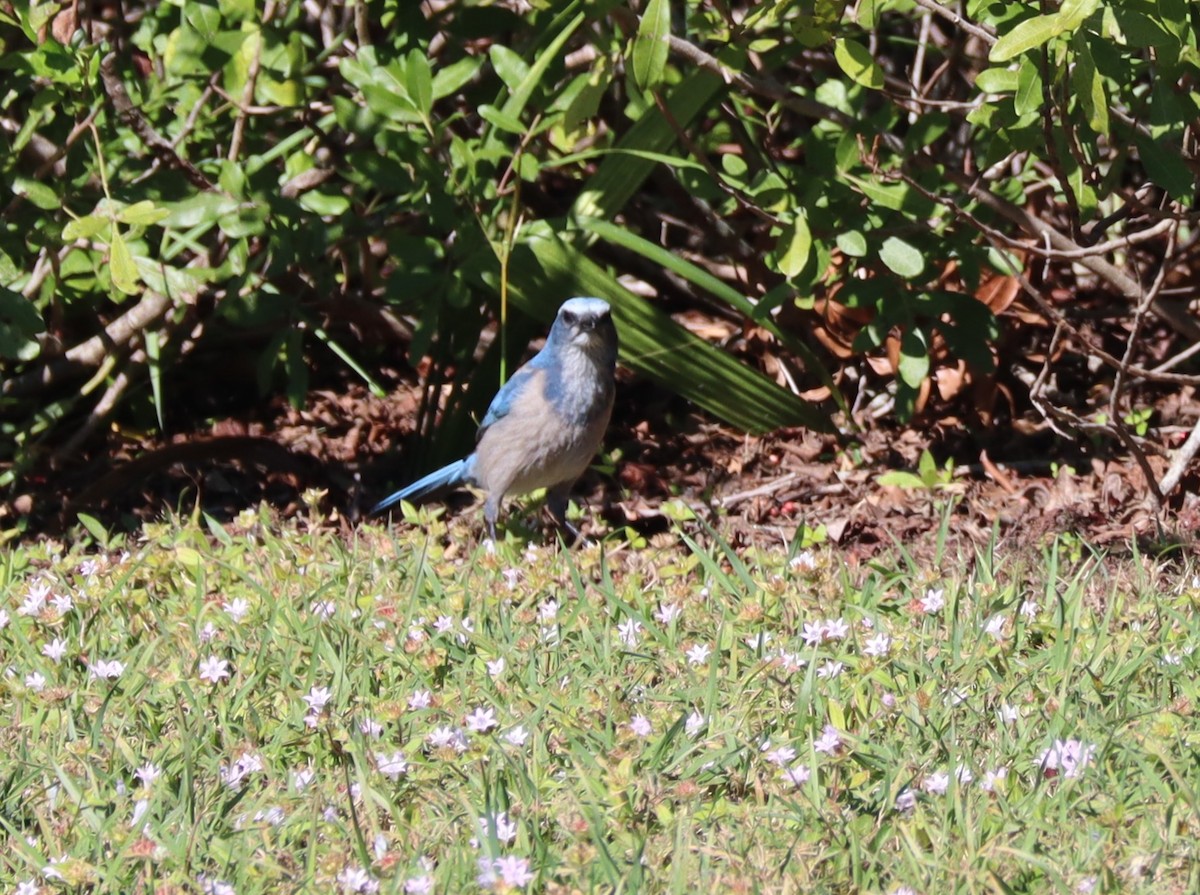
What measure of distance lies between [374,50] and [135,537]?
1.84 meters

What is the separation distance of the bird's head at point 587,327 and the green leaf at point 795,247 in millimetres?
681

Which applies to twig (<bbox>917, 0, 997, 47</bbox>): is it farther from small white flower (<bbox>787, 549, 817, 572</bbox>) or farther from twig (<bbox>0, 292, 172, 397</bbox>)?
twig (<bbox>0, 292, 172, 397</bbox>)

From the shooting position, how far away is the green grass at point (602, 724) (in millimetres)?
2895

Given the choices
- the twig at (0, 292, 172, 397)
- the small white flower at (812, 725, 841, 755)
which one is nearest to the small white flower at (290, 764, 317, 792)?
the small white flower at (812, 725, 841, 755)

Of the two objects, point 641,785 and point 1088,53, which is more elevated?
point 1088,53

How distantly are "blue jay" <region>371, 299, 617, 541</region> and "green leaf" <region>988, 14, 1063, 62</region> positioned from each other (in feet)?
7.24

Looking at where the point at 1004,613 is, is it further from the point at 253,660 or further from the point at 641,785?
the point at 253,660

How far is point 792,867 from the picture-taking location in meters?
2.86

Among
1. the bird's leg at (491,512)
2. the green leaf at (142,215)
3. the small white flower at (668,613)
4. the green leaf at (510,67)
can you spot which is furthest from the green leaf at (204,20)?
the small white flower at (668,613)

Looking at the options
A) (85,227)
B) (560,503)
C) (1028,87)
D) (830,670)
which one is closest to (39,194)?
(85,227)

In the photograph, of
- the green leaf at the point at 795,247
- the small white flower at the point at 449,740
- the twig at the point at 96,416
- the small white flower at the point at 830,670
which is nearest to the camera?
the small white flower at the point at 449,740

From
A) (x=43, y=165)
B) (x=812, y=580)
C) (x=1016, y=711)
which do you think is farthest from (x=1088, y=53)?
(x=43, y=165)

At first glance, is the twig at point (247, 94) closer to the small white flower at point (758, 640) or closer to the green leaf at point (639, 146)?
the green leaf at point (639, 146)

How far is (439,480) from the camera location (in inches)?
228
